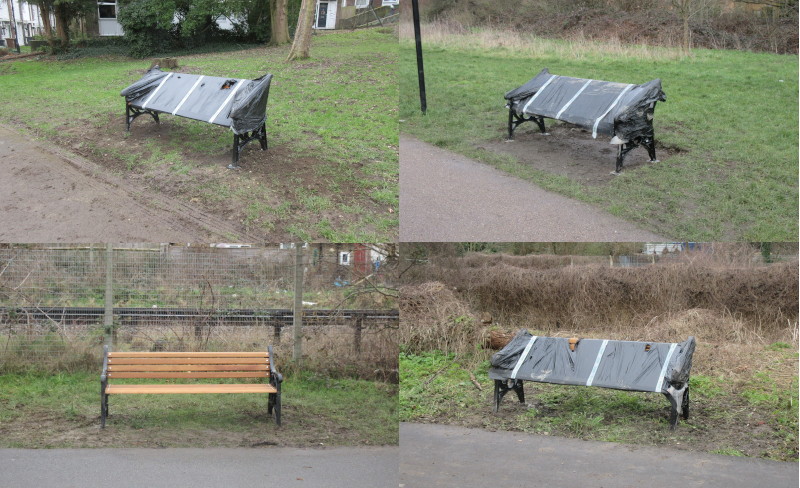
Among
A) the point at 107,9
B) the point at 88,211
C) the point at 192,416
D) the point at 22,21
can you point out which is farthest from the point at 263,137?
the point at 22,21

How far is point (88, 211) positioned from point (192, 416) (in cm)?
220

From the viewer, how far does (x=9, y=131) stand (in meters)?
8.70

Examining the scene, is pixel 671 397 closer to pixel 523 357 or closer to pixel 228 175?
pixel 523 357

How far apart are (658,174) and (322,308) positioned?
3.47 metres

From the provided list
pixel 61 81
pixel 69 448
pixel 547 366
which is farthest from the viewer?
pixel 61 81

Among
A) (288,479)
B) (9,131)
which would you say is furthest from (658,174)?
(9,131)

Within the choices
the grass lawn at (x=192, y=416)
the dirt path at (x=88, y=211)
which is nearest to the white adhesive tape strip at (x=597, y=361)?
the grass lawn at (x=192, y=416)

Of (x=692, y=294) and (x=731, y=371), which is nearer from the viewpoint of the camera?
(x=731, y=371)

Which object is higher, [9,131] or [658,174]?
[9,131]

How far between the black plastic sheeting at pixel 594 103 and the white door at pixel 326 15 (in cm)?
1126

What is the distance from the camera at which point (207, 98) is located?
7523mm

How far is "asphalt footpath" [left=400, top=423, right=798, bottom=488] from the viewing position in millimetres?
4293

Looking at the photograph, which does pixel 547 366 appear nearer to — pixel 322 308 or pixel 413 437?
pixel 413 437

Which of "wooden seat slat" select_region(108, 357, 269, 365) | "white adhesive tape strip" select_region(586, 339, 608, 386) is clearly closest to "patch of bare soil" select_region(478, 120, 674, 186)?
"white adhesive tape strip" select_region(586, 339, 608, 386)
